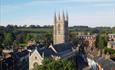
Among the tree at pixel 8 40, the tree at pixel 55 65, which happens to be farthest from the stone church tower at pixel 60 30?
the tree at pixel 55 65

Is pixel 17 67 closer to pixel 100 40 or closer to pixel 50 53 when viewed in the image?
pixel 50 53

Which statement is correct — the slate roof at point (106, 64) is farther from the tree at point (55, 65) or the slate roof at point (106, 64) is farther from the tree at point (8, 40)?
the tree at point (8, 40)

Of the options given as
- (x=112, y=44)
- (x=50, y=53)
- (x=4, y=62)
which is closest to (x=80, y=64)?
(x=50, y=53)

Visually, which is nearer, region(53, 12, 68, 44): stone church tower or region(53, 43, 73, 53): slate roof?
region(53, 43, 73, 53): slate roof

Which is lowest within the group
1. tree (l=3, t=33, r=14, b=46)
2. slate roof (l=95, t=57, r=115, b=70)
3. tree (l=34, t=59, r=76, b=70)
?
tree (l=3, t=33, r=14, b=46)

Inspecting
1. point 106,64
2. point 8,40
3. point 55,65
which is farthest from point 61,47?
point 8,40

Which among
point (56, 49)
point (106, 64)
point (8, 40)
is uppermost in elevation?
point (56, 49)

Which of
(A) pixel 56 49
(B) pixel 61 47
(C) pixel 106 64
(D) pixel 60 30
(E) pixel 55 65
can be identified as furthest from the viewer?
(D) pixel 60 30

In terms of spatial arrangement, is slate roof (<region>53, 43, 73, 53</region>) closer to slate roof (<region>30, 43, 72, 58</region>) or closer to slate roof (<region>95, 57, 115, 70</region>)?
slate roof (<region>30, 43, 72, 58</region>)

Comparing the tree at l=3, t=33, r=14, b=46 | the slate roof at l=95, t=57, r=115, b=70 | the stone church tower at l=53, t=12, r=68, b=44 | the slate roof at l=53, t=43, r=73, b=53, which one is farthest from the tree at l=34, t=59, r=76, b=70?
the tree at l=3, t=33, r=14, b=46

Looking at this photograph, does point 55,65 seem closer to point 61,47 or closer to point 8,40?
point 61,47

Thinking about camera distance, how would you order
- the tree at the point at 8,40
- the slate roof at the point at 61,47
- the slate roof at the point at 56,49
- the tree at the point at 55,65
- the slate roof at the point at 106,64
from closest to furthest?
the tree at the point at 55,65
the slate roof at the point at 106,64
the slate roof at the point at 56,49
the slate roof at the point at 61,47
the tree at the point at 8,40
